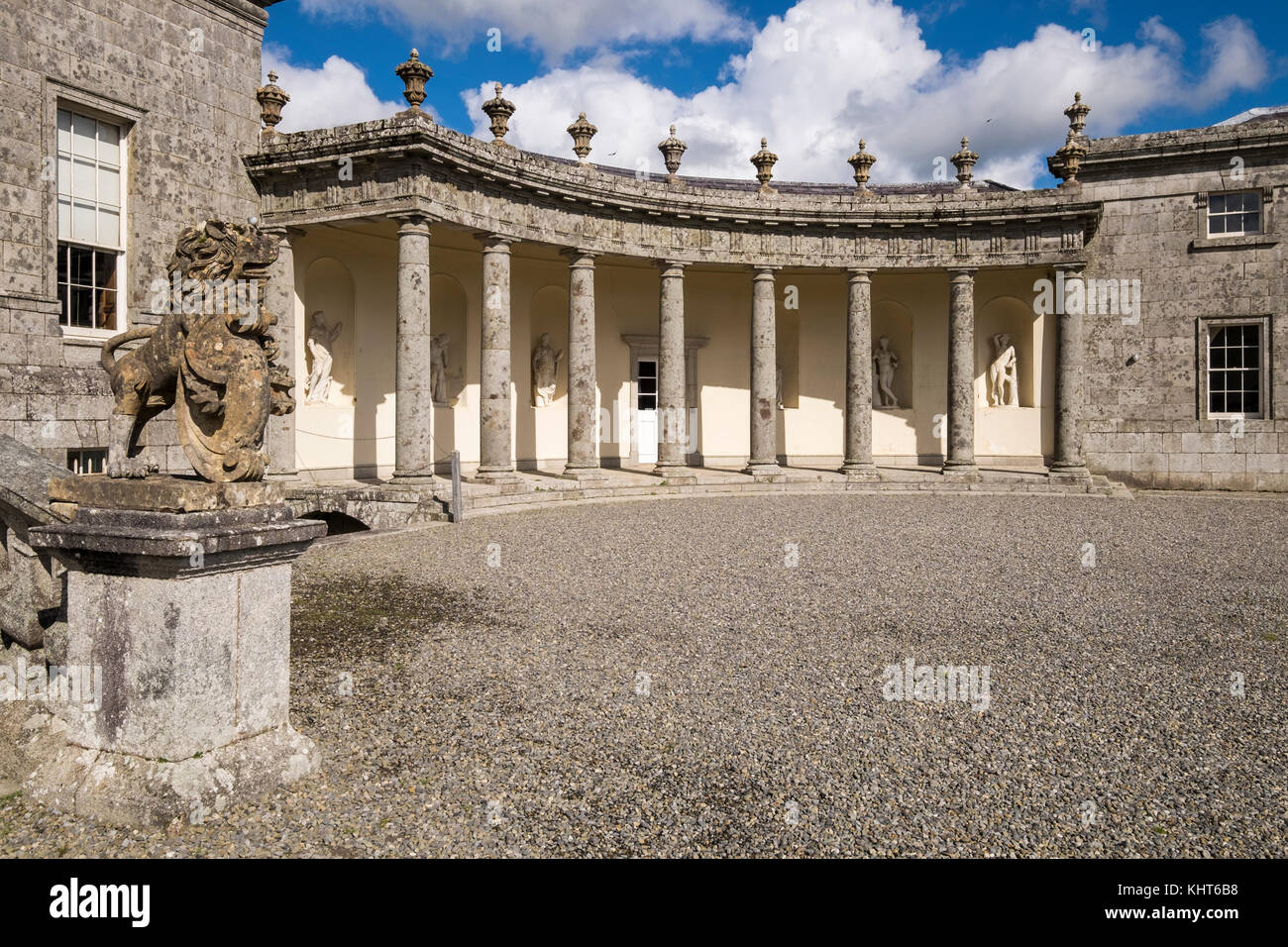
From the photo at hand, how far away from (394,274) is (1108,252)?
17423 mm

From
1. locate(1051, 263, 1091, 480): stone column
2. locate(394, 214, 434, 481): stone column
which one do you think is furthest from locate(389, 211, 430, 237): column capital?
locate(1051, 263, 1091, 480): stone column

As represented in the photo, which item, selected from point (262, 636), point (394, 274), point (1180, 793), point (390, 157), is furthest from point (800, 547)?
point (394, 274)

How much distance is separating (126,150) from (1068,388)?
19.8 m

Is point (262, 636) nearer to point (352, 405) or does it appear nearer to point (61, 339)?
point (61, 339)

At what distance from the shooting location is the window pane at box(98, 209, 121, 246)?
12.8 m

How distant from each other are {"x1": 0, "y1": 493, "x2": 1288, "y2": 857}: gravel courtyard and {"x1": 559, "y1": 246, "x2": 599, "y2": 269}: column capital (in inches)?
353

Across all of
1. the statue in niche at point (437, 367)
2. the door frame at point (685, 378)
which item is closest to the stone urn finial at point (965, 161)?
the door frame at point (685, 378)

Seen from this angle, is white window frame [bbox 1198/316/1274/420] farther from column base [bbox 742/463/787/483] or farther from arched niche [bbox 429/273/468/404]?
arched niche [bbox 429/273/468/404]

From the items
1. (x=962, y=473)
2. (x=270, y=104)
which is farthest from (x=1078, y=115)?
(x=270, y=104)

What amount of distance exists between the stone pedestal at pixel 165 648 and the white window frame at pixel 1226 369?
22.3 meters

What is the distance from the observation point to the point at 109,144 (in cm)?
1298

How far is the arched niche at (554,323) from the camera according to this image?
21594 millimetres

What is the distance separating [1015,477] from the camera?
792 inches

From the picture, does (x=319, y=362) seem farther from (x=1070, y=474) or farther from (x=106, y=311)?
(x=1070, y=474)
